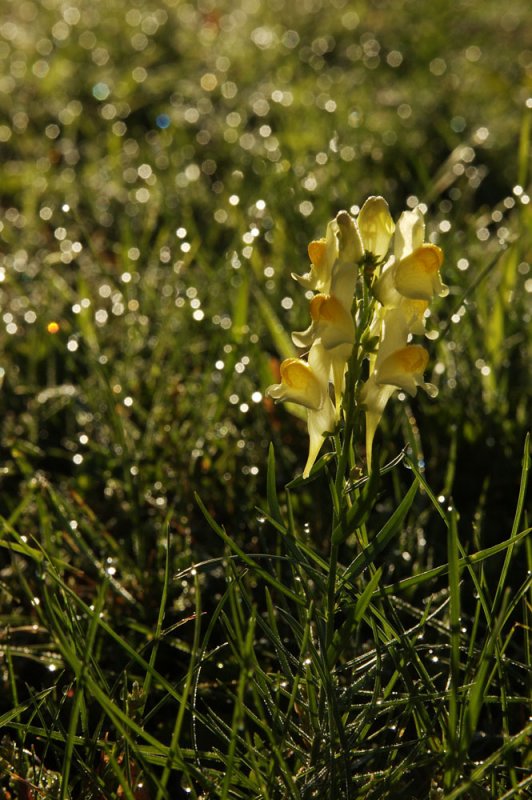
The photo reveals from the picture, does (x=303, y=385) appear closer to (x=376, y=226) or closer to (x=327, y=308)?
(x=327, y=308)

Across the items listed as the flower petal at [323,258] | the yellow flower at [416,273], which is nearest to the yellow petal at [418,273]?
the yellow flower at [416,273]

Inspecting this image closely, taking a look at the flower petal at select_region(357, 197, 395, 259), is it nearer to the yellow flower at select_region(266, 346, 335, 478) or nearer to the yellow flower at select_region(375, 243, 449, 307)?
the yellow flower at select_region(375, 243, 449, 307)

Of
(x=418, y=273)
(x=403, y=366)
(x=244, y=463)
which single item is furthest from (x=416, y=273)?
(x=244, y=463)

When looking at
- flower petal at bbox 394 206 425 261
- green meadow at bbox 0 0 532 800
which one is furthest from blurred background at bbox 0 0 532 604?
flower petal at bbox 394 206 425 261

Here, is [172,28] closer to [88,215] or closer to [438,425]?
[88,215]

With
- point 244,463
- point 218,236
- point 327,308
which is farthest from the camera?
point 218,236

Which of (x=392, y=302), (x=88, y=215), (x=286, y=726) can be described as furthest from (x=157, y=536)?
(x=88, y=215)
